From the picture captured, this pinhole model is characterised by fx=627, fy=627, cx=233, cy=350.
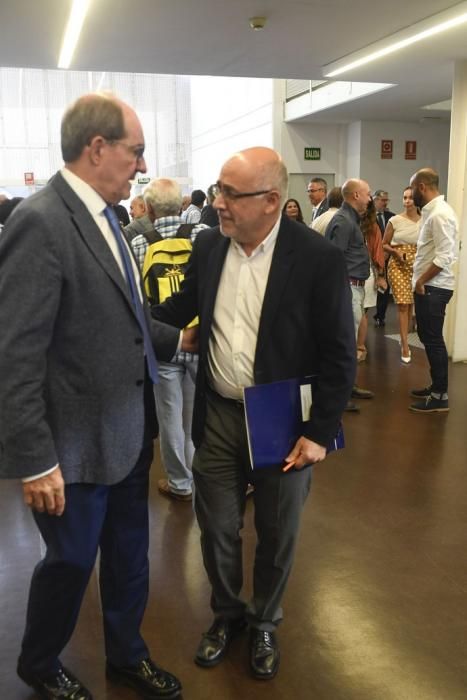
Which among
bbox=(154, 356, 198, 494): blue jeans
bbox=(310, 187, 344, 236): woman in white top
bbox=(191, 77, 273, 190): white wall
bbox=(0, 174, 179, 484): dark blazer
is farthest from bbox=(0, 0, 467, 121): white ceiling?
bbox=(191, 77, 273, 190): white wall

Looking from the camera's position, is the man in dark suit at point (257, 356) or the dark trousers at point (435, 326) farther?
the dark trousers at point (435, 326)

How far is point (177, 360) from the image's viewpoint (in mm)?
2988

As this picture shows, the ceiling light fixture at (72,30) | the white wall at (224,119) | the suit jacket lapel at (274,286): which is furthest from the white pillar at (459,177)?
the white wall at (224,119)

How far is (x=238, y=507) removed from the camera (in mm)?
2072

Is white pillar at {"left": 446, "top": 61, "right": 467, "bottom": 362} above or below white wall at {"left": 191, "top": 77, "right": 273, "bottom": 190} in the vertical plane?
below

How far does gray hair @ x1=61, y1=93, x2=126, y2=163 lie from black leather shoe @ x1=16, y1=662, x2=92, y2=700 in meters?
1.52

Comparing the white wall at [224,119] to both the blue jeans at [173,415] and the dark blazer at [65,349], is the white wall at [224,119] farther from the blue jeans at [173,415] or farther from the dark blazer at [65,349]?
the dark blazer at [65,349]

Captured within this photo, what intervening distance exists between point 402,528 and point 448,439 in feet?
4.32

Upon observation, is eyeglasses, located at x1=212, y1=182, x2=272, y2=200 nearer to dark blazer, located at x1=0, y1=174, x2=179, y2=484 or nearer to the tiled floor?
dark blazer, located at x1=0, y1=174, x2=179, y2=484

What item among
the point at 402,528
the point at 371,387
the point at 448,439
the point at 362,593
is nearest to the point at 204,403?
the point at 362,593

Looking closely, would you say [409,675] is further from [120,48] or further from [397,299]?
[120,48]

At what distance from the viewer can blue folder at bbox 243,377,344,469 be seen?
183 centimetres

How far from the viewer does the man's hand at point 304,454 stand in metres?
1.88

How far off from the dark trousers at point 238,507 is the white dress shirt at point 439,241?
297cm
